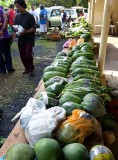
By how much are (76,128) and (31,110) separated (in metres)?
0.53

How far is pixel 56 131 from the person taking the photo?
2307 mm

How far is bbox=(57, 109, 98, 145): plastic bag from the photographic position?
218 centimetres

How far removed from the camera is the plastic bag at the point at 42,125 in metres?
2.21

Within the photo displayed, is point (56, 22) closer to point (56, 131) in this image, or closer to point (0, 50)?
point (0, 50)

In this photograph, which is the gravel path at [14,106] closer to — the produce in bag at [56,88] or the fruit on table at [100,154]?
the produce in bag at [56,88]

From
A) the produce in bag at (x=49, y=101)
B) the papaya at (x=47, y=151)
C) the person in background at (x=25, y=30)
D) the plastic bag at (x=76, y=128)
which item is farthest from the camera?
the person in background at (x=25, y=30)

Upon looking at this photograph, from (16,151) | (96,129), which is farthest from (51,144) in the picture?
(96,129)

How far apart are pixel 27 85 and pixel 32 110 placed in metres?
3.90

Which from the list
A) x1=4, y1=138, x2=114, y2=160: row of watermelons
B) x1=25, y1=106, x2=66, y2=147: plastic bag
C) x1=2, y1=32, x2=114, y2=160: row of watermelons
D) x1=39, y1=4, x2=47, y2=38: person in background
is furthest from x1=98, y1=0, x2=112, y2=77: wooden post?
x1=39, y1=4, x2=47, y2=38: person in background

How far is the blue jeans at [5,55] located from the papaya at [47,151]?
17.5 feet

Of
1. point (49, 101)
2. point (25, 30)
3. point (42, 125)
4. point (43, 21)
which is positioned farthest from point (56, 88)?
point (43, 21)

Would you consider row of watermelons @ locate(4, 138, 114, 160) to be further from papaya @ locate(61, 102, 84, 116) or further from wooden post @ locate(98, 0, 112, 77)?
wooden post @ locate(98, 0, 112, 77)

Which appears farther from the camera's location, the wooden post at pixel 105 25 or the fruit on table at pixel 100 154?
the wooden post at pixel 105 25

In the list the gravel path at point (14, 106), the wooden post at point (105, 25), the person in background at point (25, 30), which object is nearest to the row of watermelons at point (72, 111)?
the wooden post at point (105, 25)
